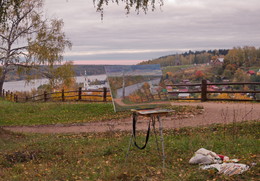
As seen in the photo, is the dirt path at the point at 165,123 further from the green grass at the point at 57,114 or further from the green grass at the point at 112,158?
the green grass at the point at 112,158

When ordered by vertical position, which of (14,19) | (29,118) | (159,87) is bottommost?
(29,118)

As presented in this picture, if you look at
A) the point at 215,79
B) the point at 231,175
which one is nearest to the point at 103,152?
the point at 231,175

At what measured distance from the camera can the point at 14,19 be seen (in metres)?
34.2

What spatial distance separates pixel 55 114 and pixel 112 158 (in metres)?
13.1

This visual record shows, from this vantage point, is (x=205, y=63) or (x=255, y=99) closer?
(x=255, y=99)

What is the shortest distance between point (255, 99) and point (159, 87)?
49.5 feet

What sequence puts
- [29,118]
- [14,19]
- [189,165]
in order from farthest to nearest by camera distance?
[14,19]
[29,118]
[189,165]

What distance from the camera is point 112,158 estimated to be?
8180 mm

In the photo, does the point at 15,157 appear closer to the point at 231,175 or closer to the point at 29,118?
the point at 231,175

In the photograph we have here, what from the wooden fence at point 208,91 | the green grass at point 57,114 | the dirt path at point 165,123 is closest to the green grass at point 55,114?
the green grass at point 57,114

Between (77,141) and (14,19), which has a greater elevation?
(14,19)

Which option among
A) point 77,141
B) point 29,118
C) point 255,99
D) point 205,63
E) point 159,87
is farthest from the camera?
point 205,63

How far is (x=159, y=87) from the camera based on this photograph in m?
8.11

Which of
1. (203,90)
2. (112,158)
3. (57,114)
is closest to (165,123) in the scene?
(112,158)
